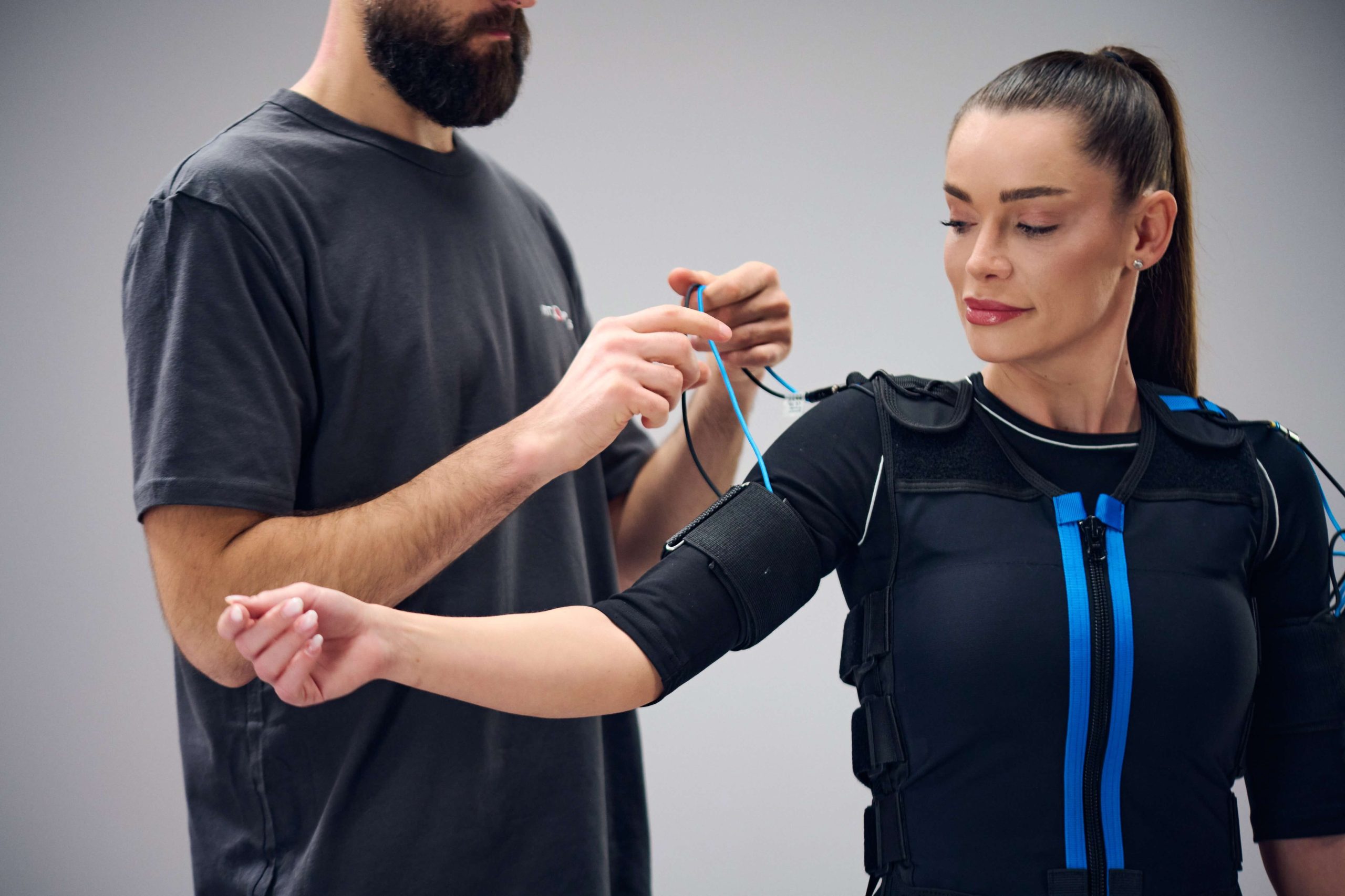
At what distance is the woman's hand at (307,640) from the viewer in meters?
0.81

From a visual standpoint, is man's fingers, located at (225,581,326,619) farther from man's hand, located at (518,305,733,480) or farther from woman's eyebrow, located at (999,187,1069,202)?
woman's eyebrow, located at (999,187,1069,202)

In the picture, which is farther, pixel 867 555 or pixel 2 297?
pixel 2 297

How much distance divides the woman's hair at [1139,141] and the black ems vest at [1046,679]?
9.8 inches

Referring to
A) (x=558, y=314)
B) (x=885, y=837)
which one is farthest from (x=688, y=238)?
(x=885, y=837)

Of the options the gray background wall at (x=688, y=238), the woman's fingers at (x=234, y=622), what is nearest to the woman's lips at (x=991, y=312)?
the woman's fingers at (x=234, y=622)

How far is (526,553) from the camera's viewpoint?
4.42 feet

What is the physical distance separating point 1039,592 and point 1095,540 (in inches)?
3.1

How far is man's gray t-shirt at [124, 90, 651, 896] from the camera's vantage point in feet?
3.62

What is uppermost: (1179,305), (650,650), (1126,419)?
(1179,305)

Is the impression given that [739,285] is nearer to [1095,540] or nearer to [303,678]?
[1095,540]

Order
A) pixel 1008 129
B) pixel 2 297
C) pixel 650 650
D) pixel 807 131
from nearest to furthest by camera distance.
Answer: pixel 650 650 < pixel 1008 129 < pixel 2 297 < pixel 807 131

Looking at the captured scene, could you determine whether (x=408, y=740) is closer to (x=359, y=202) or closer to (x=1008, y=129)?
(x=359, y=202)

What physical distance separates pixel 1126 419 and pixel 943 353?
4.86 feet

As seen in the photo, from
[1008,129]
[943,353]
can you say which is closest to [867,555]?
[1008,129]
